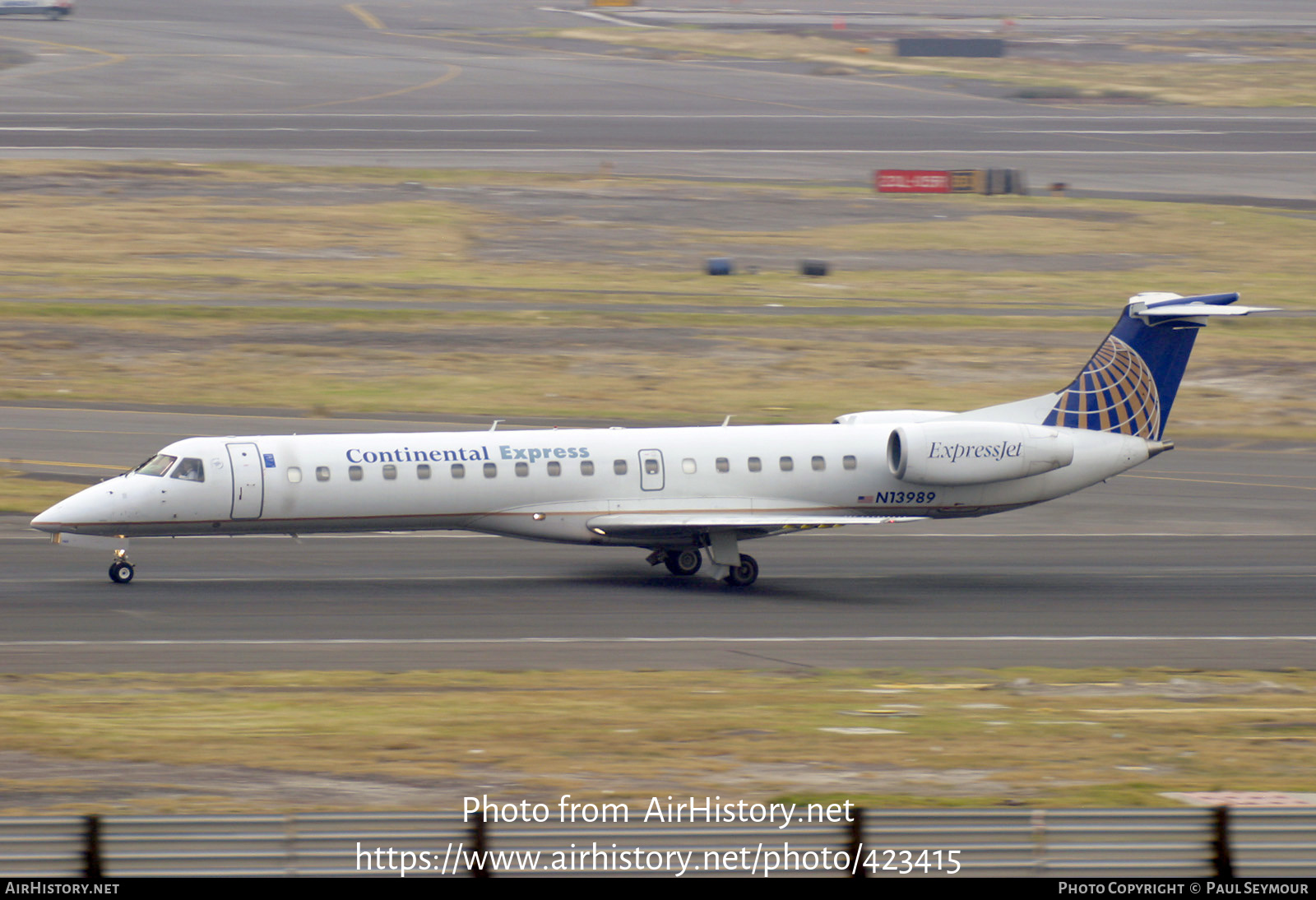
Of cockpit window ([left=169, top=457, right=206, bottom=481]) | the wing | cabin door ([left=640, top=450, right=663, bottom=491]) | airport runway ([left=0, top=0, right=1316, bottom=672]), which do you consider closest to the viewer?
airport runway ([left=0, top=0, right=1316, bottom=672])

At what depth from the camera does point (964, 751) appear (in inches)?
906

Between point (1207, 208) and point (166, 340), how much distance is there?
2080 inches

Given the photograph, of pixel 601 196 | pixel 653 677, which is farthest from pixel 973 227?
pixel 653 677

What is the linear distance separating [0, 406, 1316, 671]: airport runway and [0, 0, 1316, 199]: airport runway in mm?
51607

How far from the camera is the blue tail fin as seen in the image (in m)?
37.8

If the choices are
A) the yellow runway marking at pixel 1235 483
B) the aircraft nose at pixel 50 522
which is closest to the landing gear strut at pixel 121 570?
the aircraft nose at pixel 50 522

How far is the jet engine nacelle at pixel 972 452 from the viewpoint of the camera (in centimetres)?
3588

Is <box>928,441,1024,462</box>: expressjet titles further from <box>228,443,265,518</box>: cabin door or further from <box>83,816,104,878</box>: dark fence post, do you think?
<box>83,816,104,878</box>: dark fence post

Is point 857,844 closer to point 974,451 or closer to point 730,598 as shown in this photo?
point 730,598

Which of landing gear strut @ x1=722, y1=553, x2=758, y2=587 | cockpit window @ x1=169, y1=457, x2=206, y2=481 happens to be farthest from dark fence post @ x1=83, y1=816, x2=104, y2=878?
landing gear strut @ x1=722, y1=553, x2=758, y2=587

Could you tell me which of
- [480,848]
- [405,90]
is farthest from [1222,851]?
[405,90]

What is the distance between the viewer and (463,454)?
3469cm

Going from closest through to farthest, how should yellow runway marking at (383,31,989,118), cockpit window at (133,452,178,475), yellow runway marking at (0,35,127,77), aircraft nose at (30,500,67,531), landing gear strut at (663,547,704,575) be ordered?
aircraft nose at (30,500,67,531) < cockpit window at (133,452,178,475) < landing gear strut at (663,547,704,575) < yellow runway marking at (383,31,989,118) < yellow runway marking at (0,35,127,77)

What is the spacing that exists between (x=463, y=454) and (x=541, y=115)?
77.2m
